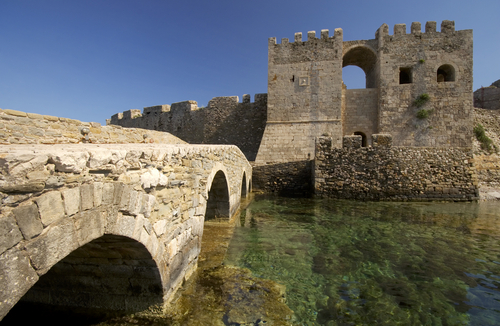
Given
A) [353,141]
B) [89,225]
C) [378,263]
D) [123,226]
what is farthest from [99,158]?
[353,141]

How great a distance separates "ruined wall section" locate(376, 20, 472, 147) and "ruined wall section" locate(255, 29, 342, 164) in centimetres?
259

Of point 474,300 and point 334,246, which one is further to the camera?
point 334,246

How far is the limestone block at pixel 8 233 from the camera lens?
1419 millimetres

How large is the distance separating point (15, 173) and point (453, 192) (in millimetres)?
13708

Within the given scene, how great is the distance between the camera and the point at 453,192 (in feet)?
36.2

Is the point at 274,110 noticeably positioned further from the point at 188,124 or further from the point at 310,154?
the point at 188,124

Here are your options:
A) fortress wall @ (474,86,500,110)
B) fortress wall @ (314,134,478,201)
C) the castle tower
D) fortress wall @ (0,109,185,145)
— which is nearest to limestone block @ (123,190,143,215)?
fortress wall @ (0,109,185,145)

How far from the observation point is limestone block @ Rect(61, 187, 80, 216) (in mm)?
1828

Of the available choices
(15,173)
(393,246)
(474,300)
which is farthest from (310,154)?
(15,173)

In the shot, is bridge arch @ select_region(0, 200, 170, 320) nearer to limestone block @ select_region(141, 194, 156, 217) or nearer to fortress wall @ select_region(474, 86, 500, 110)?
limestone block @ select_region(141, 194, 156, 217)

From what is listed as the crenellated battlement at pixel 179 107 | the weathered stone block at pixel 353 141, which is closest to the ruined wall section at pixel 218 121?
the crenellated battlement at pixel 179 107

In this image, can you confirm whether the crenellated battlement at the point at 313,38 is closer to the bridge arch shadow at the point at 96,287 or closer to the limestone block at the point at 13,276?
the bridge arch shadow at the point at 96,287

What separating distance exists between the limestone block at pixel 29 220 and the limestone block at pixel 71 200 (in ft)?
0.65

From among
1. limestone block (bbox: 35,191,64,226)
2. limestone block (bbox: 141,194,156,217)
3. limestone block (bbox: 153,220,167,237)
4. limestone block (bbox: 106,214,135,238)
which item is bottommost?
limestone block (bbox: 153,220,167,237)
